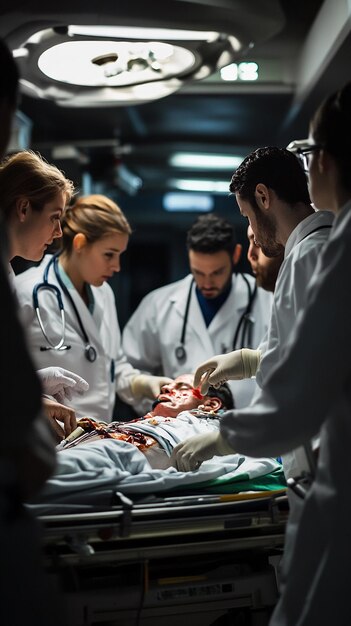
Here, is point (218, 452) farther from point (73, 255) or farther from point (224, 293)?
point (224, 293)

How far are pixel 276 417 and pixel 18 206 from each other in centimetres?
133

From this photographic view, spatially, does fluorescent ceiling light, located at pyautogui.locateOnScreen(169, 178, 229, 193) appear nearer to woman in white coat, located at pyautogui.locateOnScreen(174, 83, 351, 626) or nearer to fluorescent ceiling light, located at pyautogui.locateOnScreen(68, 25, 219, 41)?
fluorescent ceiling light, located at pyautogui.locateOnScreen(68, 25, 219, 41)

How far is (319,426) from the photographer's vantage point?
1490mm

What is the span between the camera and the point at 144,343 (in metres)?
3.97

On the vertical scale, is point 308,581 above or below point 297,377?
below

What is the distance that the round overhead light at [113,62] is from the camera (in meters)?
2.93

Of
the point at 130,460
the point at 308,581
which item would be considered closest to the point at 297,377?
the point at 308,581

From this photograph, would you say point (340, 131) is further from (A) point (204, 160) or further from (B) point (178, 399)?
(A) point (204, 160)

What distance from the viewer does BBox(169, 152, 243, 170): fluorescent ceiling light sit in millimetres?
6133

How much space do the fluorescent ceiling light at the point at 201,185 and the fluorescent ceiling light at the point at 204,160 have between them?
0.32 m

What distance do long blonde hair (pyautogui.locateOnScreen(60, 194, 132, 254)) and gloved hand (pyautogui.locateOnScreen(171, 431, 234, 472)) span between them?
139 cm

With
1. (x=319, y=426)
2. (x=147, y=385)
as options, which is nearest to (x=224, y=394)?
(x=147, y=385)

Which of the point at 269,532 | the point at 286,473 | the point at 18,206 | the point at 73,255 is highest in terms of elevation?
the point at 18,206

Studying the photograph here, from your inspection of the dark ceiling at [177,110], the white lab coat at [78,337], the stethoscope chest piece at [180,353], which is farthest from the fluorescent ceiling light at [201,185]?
the white lab coat at [78,337]
